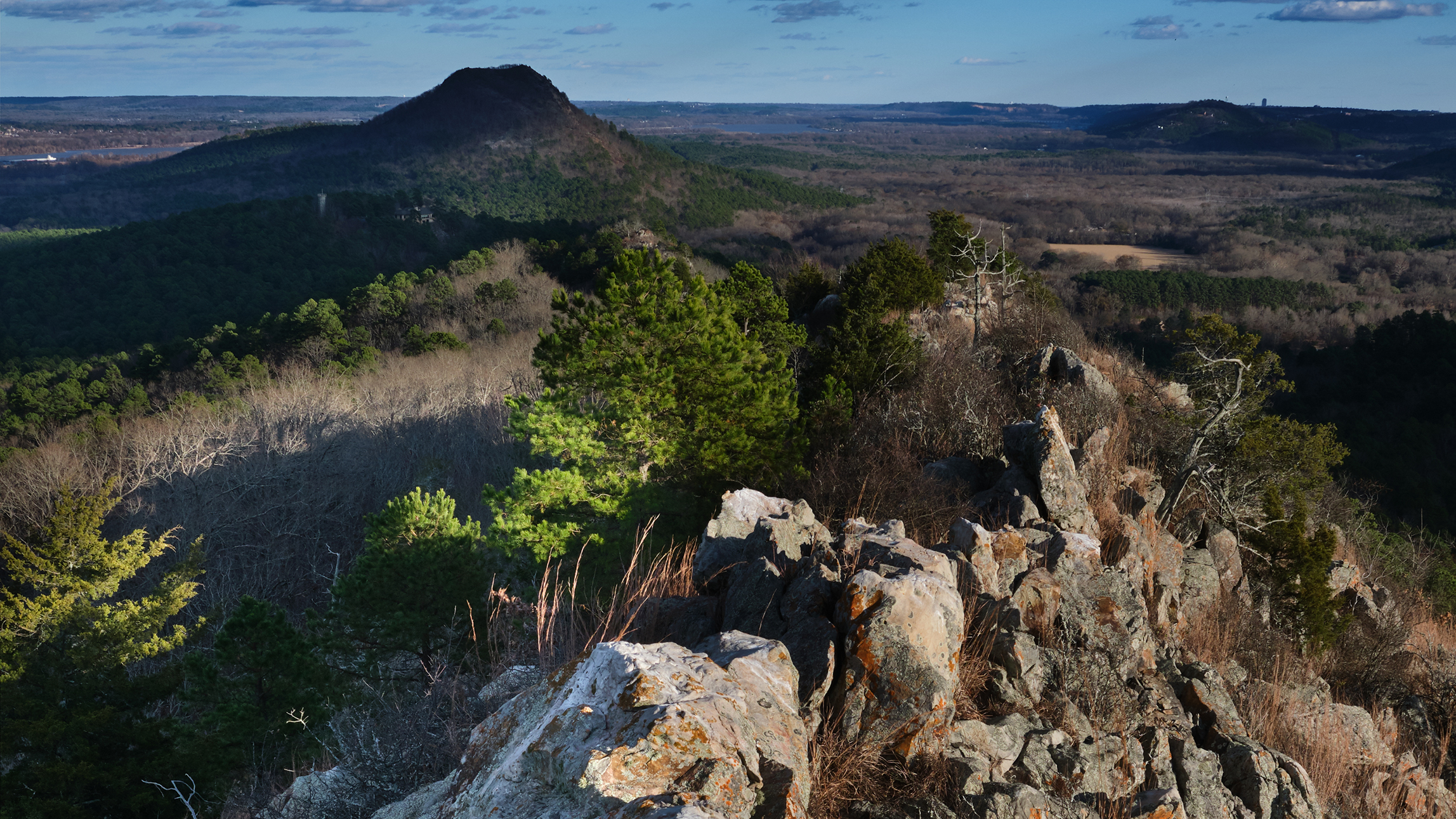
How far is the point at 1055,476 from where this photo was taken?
27.6 feet

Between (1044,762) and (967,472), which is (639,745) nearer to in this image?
(1044,762)

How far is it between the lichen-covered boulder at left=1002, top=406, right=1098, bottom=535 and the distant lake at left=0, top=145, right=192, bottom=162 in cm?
17033

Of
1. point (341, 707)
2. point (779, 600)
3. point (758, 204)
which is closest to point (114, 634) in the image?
point (341, 707)

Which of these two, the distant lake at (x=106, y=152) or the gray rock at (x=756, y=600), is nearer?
the gray rock at (x=756, y=600)

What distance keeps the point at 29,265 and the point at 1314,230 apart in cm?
13548

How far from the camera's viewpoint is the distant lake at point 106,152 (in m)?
136

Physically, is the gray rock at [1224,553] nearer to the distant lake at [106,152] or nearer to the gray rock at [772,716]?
the gray rock at [772,716]

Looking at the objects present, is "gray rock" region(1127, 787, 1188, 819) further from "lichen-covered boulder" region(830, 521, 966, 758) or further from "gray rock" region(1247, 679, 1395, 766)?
"gray rock" region(1247, 679, 1395, 766)

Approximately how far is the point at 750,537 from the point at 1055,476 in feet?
12.8

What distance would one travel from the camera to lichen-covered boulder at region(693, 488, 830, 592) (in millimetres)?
6047

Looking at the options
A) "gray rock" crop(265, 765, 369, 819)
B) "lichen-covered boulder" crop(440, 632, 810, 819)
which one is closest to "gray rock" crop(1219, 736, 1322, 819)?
"lichen-covered boulder" crop(440, 632, 810, 819)

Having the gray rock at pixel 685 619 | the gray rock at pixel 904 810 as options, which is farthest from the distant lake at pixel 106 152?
the gray rock at pixel 904 810

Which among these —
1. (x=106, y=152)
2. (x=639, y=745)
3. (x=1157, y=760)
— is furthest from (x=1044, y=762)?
(x=106, y=152)

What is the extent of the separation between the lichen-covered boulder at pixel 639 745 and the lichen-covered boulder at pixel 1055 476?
214 inches
